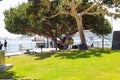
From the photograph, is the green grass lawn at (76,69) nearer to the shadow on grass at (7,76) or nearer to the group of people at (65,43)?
the shadow on grass at (7,76)

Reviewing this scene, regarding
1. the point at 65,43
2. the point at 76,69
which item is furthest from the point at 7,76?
the point at 65,43

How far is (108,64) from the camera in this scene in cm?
1892

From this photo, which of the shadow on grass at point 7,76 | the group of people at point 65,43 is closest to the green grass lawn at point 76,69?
the shadow on grass at point 7,76

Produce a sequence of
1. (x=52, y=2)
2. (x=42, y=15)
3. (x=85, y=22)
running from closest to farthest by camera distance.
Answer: (x=52, y=2) → (x=42, y=15) → (x=85, y=22)

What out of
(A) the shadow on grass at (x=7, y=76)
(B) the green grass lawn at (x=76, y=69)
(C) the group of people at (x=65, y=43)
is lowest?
(A) the shadow on grass at (x=7, y=76)

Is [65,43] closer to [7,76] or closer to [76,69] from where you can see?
[76,69]

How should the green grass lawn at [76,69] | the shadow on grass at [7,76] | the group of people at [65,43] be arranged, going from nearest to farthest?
the green grass lawn at [76,69] < the shadow on grass at [7,76] < the group of people at [65,43]

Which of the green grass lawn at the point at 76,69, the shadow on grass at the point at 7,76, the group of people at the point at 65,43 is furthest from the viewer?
the group of people at the point at 65,43

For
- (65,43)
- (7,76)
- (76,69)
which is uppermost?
(65,43)

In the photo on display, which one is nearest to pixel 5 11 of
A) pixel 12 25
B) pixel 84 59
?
pixel 12 25

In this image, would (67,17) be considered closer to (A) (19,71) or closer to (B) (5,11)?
(B) (5,11)

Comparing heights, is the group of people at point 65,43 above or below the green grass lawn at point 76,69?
above

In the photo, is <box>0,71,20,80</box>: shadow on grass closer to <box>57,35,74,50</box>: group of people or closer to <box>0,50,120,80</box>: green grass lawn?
<box>0,50,120,80</box>: green grass lawn

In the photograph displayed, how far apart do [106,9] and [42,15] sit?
7.88 m
